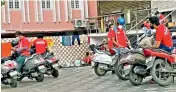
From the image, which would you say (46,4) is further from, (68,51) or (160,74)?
(160,74)

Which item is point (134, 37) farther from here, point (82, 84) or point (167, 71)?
point (167, 71)

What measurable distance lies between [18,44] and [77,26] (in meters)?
14.8

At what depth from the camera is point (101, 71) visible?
1341 centimetres

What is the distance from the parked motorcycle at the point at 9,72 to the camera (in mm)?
11234

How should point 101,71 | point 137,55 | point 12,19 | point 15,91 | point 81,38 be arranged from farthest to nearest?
point 12,19 → point 81,38 → point 101,71 → point 15,91 → point 137,55

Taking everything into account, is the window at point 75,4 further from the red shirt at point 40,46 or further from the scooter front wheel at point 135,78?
the scooter front wheel at point 135,78

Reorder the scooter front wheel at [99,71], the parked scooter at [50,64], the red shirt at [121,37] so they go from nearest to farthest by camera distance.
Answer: the red shirt at [121,37] → the scooter front wheel at [99,71] → the parked scooter at [50,64]

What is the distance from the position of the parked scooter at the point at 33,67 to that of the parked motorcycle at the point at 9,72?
0.99m

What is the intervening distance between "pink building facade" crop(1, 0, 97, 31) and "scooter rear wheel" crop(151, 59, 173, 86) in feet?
58.4

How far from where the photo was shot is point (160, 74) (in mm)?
9414

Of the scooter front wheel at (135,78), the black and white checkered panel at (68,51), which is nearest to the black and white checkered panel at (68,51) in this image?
the black and white checkered panel at (68,51)

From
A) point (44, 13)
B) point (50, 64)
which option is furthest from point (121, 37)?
point (44, 13)

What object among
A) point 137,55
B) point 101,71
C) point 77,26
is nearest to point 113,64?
point 101,71

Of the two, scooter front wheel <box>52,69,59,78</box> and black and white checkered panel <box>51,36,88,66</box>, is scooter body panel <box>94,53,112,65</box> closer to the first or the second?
scooter front wheel <box>52,69,59,78</box>
